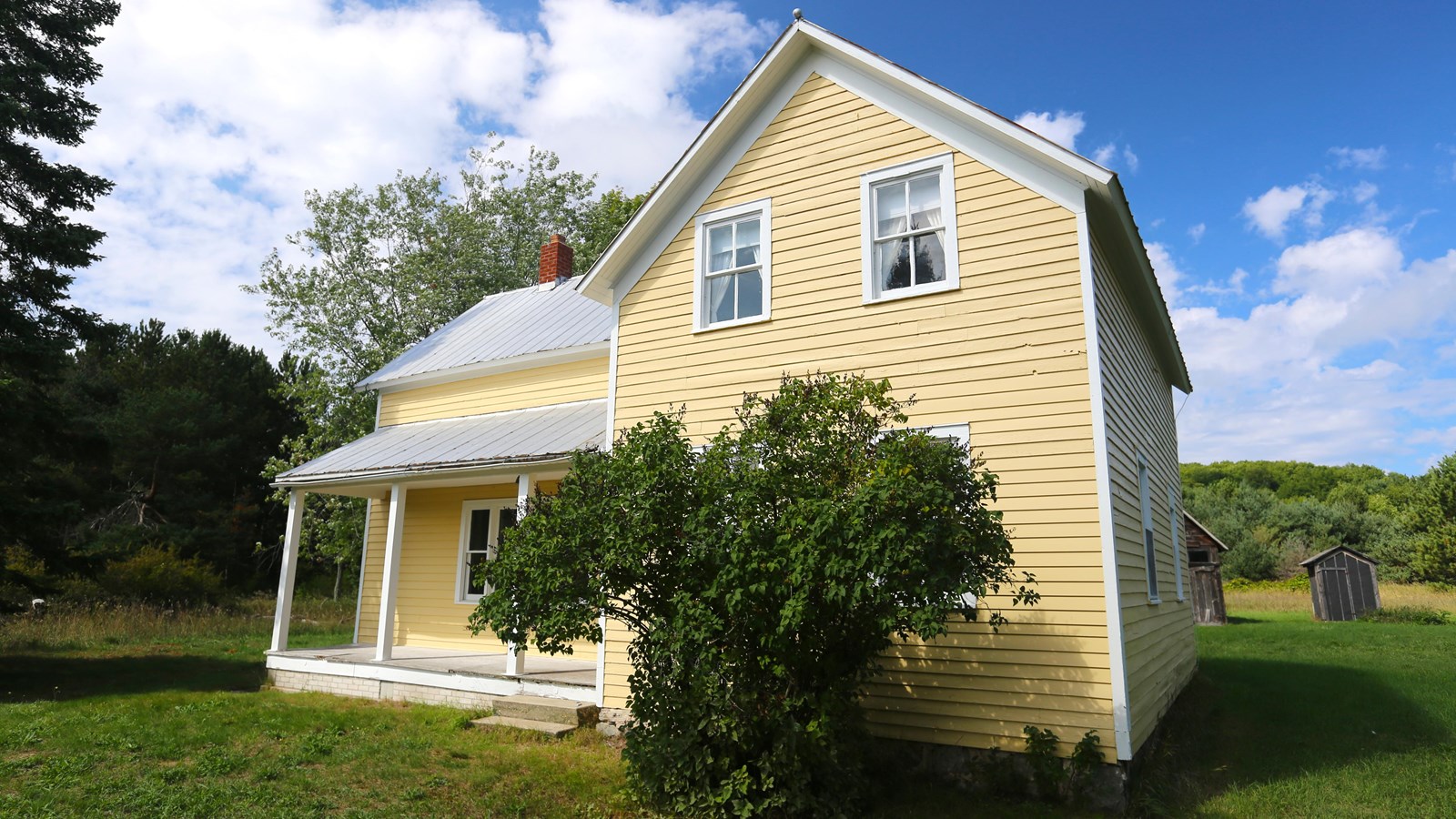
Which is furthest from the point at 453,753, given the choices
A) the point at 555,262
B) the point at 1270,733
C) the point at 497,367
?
the point at 555,262

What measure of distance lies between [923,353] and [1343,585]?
23155 mm

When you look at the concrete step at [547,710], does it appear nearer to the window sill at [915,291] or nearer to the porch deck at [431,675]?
the porch deck at [431,675]

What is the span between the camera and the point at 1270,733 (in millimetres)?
9281

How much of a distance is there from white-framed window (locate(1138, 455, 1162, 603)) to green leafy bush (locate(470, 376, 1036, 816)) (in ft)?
12.2

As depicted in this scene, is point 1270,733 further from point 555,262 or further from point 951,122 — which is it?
point 555,262

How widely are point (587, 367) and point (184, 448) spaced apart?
24569mm

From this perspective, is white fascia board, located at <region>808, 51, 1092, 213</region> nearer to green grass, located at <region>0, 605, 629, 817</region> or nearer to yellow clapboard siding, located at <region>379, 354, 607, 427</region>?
yellow clapboard siding, located at <region>379, 354, 607, 427</region>

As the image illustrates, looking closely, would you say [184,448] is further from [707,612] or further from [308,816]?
[707,612]

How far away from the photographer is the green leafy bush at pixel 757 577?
5.89 metres

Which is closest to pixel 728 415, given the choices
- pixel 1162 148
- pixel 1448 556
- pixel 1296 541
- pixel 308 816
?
pixel 308 816

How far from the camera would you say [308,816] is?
6.35 meters

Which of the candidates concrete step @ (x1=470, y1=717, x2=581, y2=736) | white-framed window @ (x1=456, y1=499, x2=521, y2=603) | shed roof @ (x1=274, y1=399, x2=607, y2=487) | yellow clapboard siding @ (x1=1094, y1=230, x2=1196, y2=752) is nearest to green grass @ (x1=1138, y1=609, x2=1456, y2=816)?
yellow clapboard siding @ (x1=1094, y1=230, x2=1196, y2=752)

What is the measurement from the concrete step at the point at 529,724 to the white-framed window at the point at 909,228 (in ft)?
18.5

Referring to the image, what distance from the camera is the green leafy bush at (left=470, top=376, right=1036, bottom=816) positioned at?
5895 millimetres
